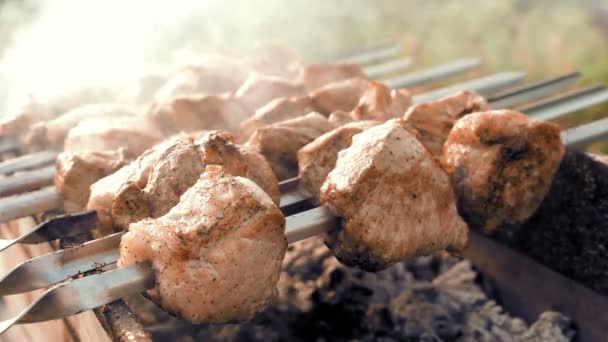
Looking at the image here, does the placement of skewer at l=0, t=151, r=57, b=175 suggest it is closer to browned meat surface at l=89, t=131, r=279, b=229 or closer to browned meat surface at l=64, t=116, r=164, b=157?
browned meat surface at l=64, t=116, r=164, b=157

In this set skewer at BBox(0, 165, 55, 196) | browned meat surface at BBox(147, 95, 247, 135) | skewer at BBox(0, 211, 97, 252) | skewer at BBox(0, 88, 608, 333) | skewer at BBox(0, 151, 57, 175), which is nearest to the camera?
skewer at BBox(0, 88, 608, 333)

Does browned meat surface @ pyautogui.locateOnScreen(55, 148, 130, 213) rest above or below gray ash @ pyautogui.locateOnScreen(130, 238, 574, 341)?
above

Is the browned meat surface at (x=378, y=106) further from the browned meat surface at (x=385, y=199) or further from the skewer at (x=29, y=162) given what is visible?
the skewer at (x=29, y=162)

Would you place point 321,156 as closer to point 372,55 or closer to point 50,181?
point 50,181

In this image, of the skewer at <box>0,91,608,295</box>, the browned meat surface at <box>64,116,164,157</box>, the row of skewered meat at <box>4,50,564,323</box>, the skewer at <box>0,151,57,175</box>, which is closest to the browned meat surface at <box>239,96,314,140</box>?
the row of skewered meat at <box>4,50,564,323</box>

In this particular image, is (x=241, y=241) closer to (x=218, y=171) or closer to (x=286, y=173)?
(x=218, y=171)

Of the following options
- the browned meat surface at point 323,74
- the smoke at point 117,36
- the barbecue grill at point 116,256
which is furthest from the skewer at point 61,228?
the smoke at point 117,36

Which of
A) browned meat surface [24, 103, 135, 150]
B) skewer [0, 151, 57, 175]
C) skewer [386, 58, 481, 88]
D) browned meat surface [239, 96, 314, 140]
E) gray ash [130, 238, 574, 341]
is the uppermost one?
browned meat surface [24, 103, 135, 150]
